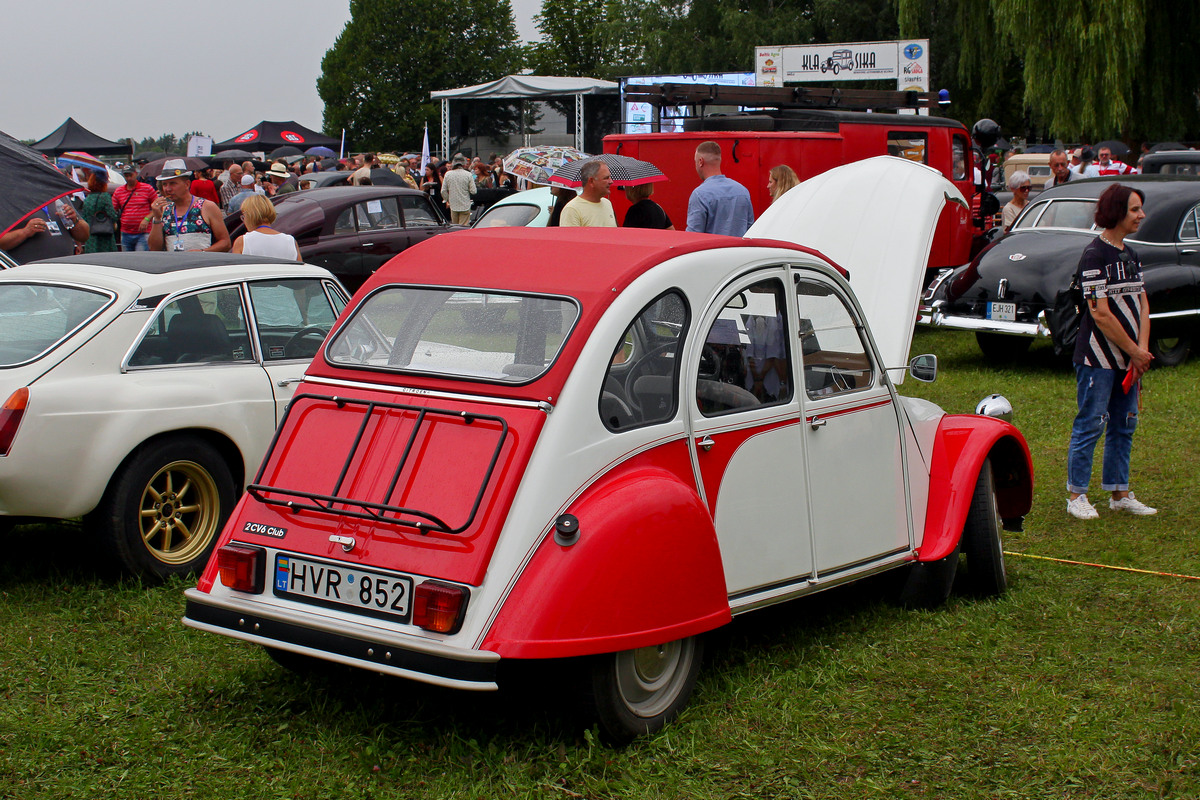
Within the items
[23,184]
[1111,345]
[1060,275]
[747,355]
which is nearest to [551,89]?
[1060,275]

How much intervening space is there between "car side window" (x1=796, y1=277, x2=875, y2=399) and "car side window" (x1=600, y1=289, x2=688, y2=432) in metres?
0.74

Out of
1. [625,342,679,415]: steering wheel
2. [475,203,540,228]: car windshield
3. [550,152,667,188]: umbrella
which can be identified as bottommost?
[625,342,679,415]: steering wheel

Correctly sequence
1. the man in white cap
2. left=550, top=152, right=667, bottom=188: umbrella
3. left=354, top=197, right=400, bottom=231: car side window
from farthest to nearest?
1. left=354, top=197, right=400, bottom=231: car side window
2. left=550, top=152, right=667, bottom=188: umbrella
3. the man in white cap

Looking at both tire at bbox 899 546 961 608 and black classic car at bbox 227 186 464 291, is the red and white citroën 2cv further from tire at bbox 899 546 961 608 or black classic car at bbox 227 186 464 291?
black classic car at bbox 227 186 464 291

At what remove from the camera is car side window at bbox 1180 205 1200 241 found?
1209 cm

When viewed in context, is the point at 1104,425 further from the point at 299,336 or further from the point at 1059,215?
the point at 1059,215

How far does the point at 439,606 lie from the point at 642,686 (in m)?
0.84

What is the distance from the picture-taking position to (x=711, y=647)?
4957 millimetres

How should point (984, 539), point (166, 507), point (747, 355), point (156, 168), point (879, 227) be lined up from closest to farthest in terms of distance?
point (747, 355) < point (984, 539) < point (166, 507) < point (879, 227) < point (156, 168)

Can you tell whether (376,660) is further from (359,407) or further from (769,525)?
(769,525)

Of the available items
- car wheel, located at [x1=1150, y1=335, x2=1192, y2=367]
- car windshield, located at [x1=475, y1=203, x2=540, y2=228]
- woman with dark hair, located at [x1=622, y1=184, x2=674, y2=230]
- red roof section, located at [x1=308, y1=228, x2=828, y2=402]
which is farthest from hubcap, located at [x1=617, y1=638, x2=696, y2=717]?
car windshield, located at [x1=475, y1=203, x2=540, y2=228]

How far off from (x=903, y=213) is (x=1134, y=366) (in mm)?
1651

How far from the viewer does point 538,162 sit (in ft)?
53.9

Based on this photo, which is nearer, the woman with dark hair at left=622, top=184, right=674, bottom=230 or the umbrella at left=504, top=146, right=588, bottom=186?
the woman with dark hair at left=622, top=184, right=674, bottom=230
